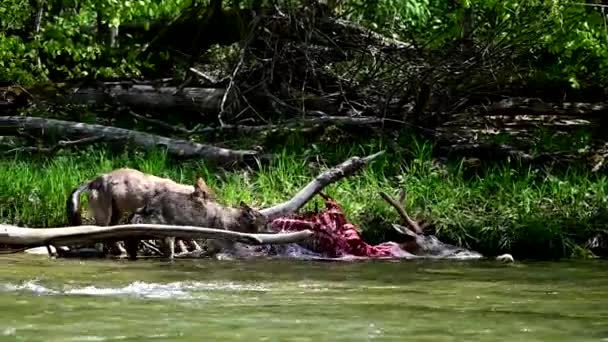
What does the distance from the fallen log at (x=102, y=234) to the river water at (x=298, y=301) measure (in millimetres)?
354

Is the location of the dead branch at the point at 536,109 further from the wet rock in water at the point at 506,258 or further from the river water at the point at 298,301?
the river water at the point at 298,301

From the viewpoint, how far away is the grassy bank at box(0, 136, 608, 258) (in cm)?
1166

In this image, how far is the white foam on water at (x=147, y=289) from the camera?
24.7 feet

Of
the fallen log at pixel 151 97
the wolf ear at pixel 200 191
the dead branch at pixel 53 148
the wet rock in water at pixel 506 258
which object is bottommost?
the wet rock in water at pixel 506 258

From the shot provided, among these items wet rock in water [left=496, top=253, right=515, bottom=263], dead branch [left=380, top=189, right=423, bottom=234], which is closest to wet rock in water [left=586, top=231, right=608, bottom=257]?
wet rock in water [left=496, top=253, right=515, bottom=263]

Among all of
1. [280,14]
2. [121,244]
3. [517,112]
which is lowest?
[121,244]

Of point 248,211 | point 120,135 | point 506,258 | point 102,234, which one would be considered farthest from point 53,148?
point 102,234

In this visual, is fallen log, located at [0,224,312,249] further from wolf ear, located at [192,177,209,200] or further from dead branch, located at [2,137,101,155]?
dead branch, located at [2,137,101,155]

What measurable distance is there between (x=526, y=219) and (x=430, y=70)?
141 inches

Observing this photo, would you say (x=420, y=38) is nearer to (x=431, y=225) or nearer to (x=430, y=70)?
(x=430, y=70)

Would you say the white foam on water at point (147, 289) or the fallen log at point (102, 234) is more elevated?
the fallen log at point (102, 234)

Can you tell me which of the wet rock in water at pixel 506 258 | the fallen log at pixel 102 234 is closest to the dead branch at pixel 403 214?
the wet rock in water at pixel 506 258

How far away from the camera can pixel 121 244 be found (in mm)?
10961

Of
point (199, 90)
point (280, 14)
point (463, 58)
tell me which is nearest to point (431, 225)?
point (463, 58)
